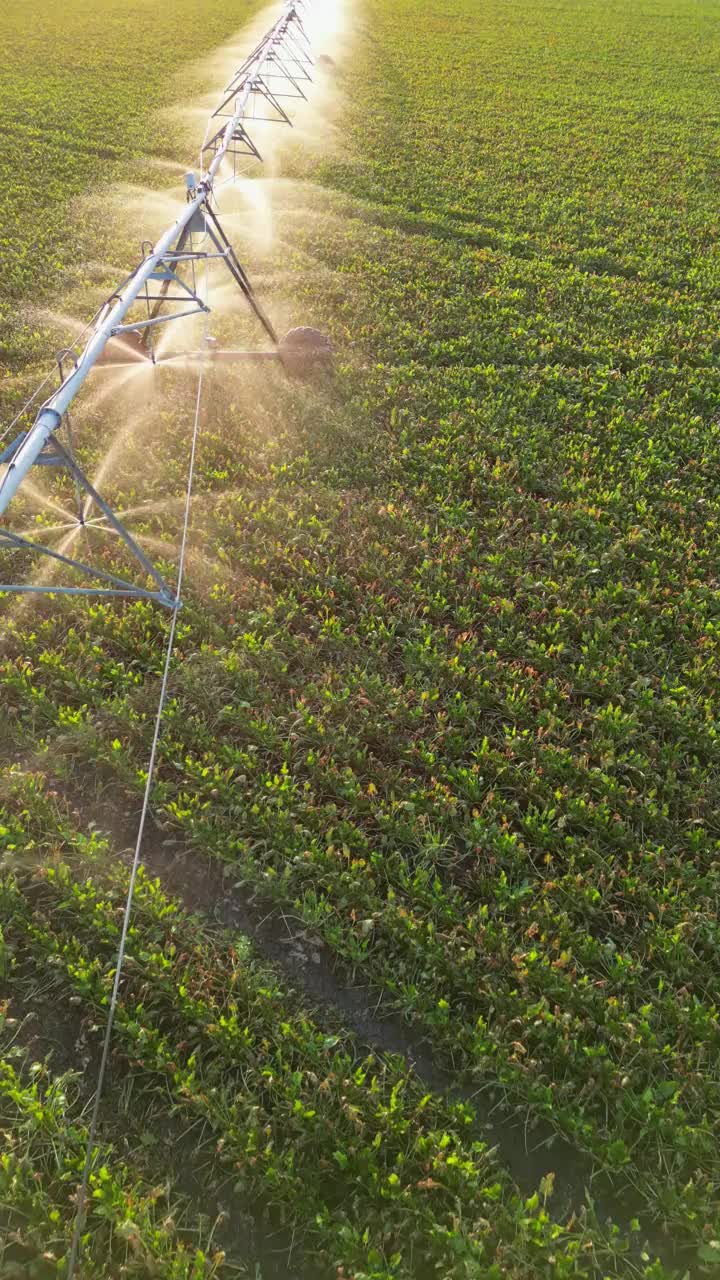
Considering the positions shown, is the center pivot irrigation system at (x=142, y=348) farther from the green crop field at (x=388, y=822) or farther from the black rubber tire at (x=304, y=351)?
the green crop field at (x=388, y=822)

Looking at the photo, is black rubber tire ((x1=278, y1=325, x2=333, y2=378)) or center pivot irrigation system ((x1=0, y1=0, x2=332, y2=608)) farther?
black rubber tire ((x1=278, y1=325, x2=333, y2=378))

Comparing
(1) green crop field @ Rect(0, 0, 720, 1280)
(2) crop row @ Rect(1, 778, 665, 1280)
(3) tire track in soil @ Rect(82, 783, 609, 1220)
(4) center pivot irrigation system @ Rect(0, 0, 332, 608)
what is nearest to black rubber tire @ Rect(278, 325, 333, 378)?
(4) center pivot irrigation system @ Rect(0, 0, 332, 608)

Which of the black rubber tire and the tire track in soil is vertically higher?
the black rubber tire

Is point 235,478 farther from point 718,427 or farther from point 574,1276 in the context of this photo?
point 574,1276

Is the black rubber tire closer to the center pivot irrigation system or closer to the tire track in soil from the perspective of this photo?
the center pivot irrigation system

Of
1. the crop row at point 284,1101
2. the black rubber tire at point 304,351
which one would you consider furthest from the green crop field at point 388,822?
the black rubber tire at point 304,351

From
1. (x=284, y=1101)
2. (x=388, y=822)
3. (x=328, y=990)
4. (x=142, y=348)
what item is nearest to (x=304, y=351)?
(x=142, y=348)

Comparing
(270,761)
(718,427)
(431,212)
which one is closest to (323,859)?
(270,761)

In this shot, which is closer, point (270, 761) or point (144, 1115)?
point (144, 1115)
